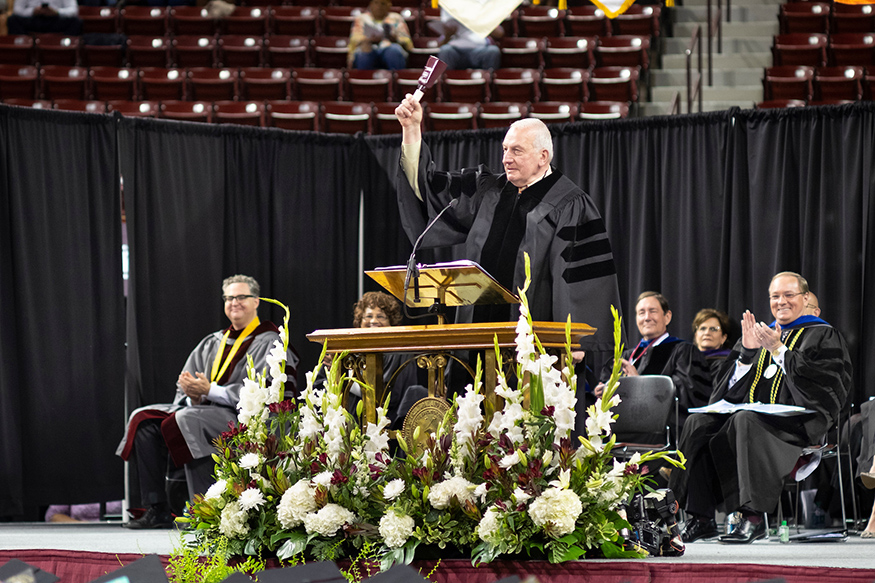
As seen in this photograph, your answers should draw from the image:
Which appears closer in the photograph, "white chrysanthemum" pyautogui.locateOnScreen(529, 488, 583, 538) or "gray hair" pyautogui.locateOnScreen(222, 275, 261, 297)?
"white chrysanthemum" pyautogui.locateOnScreen(529, 488, 583, 538)

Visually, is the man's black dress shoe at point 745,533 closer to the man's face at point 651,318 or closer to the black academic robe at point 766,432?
the black academic robe at point 766,432

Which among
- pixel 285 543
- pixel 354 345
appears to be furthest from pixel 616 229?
pixel 285 543

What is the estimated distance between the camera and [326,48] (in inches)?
393

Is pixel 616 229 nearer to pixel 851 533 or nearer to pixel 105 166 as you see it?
pixel 851 533

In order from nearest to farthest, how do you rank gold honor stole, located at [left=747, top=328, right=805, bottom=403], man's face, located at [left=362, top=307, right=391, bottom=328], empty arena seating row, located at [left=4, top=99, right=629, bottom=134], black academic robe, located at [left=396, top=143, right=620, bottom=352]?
black academic robe, located at [left=396, top=143, right=620, bottom=352], gold honor stole, located at [left=747, top=328, right=805, bottom=403], man's face, located at [left=362, top=307, right=391, bottom=328], empty arena seating row, located at [left=4, top=99, right=629, bottom=134]

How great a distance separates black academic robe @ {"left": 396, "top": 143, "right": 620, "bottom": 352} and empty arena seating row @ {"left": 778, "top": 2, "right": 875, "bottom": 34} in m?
6.66

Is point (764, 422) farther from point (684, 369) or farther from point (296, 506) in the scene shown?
point (296, 506)

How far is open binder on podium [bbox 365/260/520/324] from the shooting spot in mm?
3131

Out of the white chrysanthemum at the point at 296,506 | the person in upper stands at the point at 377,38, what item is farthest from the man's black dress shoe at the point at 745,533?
the person in upper stands at the point at 377,38

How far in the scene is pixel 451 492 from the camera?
288 centimetres

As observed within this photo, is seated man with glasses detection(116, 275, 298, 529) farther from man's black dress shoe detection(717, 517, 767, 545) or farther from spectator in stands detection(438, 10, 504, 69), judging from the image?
spectator in stands detection(438, 10, 504, 69)

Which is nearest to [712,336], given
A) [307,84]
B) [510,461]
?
[510,461]

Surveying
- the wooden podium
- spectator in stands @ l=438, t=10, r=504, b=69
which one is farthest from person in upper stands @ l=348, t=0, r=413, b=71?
the wooden podium

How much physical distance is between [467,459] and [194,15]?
28.1 feet
